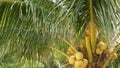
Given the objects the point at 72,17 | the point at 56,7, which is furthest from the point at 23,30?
the point at 72,17

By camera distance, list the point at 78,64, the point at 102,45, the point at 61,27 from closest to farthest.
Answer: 1. the point at 61,27
2. the point at 78,64
3. the point at 102,45

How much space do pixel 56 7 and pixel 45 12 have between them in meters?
0.28

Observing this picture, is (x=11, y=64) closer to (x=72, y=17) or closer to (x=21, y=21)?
(x=21, y=21)

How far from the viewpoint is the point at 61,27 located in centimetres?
350

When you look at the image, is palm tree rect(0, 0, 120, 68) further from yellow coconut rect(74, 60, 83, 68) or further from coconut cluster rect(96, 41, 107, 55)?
yellow coconut rect(74, 60, 83, 68)

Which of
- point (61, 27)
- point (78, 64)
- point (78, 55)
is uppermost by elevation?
point (61, 27)

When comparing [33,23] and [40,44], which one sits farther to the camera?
[40,44]

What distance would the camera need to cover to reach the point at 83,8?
10.7 ft

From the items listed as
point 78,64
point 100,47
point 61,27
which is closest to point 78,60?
point 78,64

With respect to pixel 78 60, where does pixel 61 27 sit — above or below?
above

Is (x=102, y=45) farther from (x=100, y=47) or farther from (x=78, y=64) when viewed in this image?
(x=78, y=64)

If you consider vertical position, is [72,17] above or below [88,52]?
above

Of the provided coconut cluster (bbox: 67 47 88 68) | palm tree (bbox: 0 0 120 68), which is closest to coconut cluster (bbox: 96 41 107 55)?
palm tree (bbox: 0 0 120 68)

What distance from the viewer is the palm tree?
316cm
